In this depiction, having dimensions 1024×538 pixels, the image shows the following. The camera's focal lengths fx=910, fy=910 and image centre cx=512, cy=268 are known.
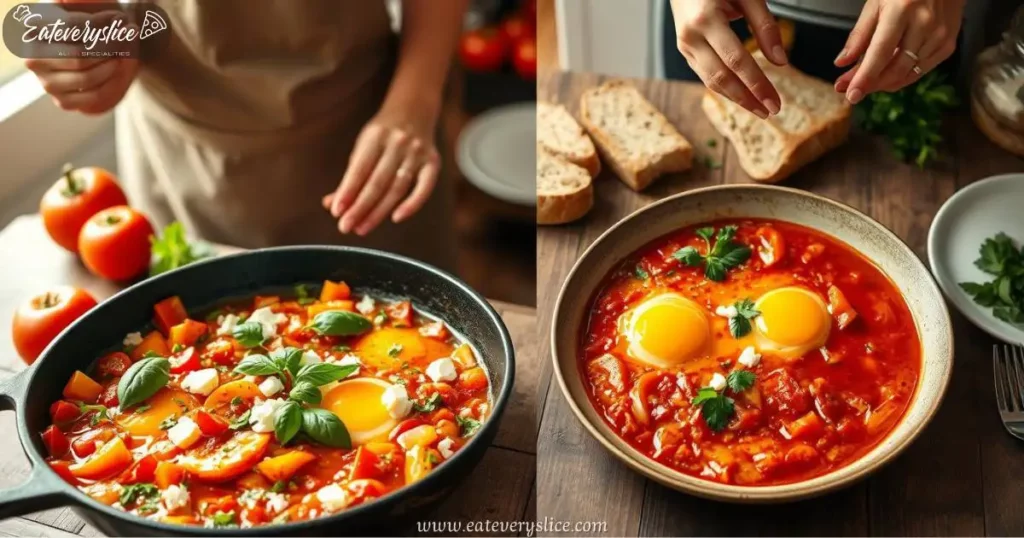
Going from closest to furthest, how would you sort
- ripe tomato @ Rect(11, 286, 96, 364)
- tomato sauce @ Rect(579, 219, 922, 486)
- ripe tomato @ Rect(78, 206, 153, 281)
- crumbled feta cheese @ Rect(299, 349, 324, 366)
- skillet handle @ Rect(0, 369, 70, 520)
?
1. skillet handle @ Rect(0, 369, 70, 520)
2. tomato sauce @ Rect(579, 219, 922, 486)
3. crumbled feta cheese @ Rect(299, 349, 324, 366)
4. ripe tomato @ Rect(11, 286, 96, 364)
5. ripe tomato @ Rect(78, 206, 153, 281)

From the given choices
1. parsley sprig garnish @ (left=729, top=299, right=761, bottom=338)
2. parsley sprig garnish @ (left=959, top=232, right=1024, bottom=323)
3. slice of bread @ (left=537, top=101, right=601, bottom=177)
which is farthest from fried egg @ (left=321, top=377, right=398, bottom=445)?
parsley sprig garnish @ (left=959, top=232, right=1024, bottom=323)

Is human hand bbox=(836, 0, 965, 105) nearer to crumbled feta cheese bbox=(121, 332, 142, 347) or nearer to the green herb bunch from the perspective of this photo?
the green herb bunch

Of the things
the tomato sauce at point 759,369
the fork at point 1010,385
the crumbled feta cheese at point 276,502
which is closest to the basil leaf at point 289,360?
the crumbled feta cheese at point 276,502

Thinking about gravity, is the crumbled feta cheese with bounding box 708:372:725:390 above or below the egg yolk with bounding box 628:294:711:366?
below

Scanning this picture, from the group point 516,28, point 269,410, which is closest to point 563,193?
point 269,410

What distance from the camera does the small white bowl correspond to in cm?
165

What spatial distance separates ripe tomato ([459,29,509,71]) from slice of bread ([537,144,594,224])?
1780 millimetres

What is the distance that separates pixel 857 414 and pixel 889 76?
0.54m

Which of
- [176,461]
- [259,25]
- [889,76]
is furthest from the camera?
[259,25]

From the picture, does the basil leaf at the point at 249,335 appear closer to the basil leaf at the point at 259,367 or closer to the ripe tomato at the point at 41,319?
the basil leaf at the point at 259,367

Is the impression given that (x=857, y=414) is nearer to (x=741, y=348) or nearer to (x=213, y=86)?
(x=741, y=348)

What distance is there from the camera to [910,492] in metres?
1.37

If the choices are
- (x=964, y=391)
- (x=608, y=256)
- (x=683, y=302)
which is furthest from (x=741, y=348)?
(x=964, y=391)

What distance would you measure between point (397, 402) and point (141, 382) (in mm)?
396
